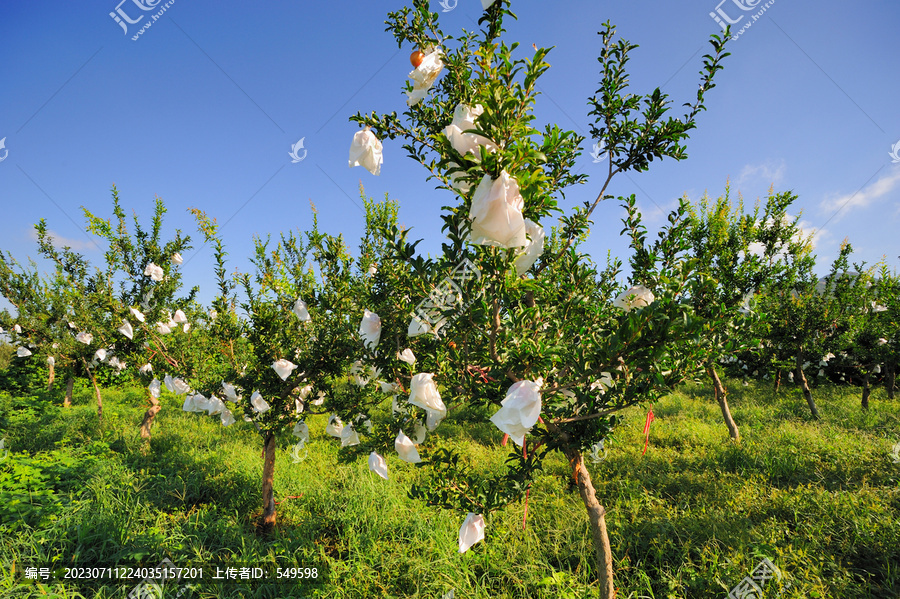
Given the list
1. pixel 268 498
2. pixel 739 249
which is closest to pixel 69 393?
pixel 268 498

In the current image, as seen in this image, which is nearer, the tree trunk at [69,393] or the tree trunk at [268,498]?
the tree trunk at [268,498]

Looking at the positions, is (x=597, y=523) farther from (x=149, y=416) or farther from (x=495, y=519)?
(x=149, y=416)

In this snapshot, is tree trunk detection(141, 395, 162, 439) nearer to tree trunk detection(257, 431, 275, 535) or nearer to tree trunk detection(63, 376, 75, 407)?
tree trunk detection(257, 431, 275, 535)

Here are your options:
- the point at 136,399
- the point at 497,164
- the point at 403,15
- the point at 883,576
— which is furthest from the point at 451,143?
the point at 136,399

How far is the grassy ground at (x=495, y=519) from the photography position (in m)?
3.36

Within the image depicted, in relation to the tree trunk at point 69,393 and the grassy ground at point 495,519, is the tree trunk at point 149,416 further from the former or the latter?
the tree trunk at point 69,393

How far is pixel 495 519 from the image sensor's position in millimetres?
4559

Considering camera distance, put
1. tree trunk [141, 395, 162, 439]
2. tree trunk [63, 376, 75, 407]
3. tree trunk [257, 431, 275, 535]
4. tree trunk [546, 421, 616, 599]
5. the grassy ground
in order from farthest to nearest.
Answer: tree trunk [63, 376, 75, 407] < tree trunk [141, 395, 162, 439] < tree trunk [257, 431, 275, 535] < the grassy ground < tree trunk [546, 421, 616, 599]

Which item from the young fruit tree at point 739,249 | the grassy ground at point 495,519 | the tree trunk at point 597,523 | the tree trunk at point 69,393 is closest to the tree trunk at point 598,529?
the tree trunk at point 597,523

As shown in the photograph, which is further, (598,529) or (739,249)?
(739,249)

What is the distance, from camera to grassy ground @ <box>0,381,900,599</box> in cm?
336

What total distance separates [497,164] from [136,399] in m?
14.3

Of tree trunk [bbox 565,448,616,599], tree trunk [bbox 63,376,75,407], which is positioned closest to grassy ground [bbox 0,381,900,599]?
tree trunk [bbox 565,448,616,599]

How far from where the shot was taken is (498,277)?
5.98ft
